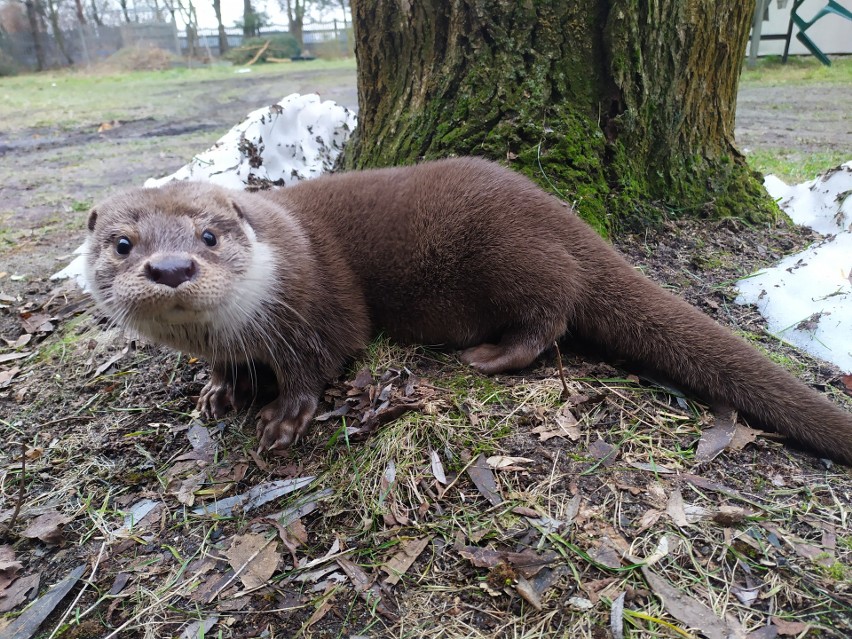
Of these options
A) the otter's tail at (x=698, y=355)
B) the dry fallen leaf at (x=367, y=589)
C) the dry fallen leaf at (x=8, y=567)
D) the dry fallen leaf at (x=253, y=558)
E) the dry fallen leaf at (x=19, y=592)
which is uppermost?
the otter's tail at (x=698, y=355)

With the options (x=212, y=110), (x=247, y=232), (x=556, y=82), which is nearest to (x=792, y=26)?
(x=212, y=110)

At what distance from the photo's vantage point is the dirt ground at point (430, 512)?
1385mm

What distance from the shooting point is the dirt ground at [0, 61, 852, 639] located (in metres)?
1.38

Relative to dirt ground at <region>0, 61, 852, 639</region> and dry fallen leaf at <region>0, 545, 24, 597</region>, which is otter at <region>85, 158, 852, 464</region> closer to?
dirt ground at <region>0, 61, 852, 639</region>

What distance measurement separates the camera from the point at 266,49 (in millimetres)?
26719

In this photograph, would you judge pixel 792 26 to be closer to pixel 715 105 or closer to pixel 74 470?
pixel 715 105

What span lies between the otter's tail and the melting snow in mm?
524

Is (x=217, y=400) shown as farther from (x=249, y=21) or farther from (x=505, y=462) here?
(x=249, y=21)

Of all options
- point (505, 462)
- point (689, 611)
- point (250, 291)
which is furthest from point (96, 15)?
point (689, 611)

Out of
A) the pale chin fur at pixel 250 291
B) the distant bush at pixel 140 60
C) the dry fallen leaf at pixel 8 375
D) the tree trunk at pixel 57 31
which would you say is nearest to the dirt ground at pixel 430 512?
the dry fallen leaf at pixel 8 375

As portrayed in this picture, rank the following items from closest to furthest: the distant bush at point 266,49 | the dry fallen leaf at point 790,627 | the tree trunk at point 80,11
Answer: the dry fallen leaf at point 790,627
the distant bush at point 266,49
the tree trunk at point 80,11

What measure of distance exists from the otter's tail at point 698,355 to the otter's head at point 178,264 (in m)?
1.24

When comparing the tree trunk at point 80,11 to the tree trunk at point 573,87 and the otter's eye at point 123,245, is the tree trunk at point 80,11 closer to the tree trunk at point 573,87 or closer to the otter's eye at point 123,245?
the tree trunk at point 573,87

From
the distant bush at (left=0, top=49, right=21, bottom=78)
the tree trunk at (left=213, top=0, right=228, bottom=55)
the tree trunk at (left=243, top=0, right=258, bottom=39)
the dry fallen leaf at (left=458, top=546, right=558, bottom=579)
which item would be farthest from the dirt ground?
the tree trunk at (left=243, top=0, right=258, bottom=39)
